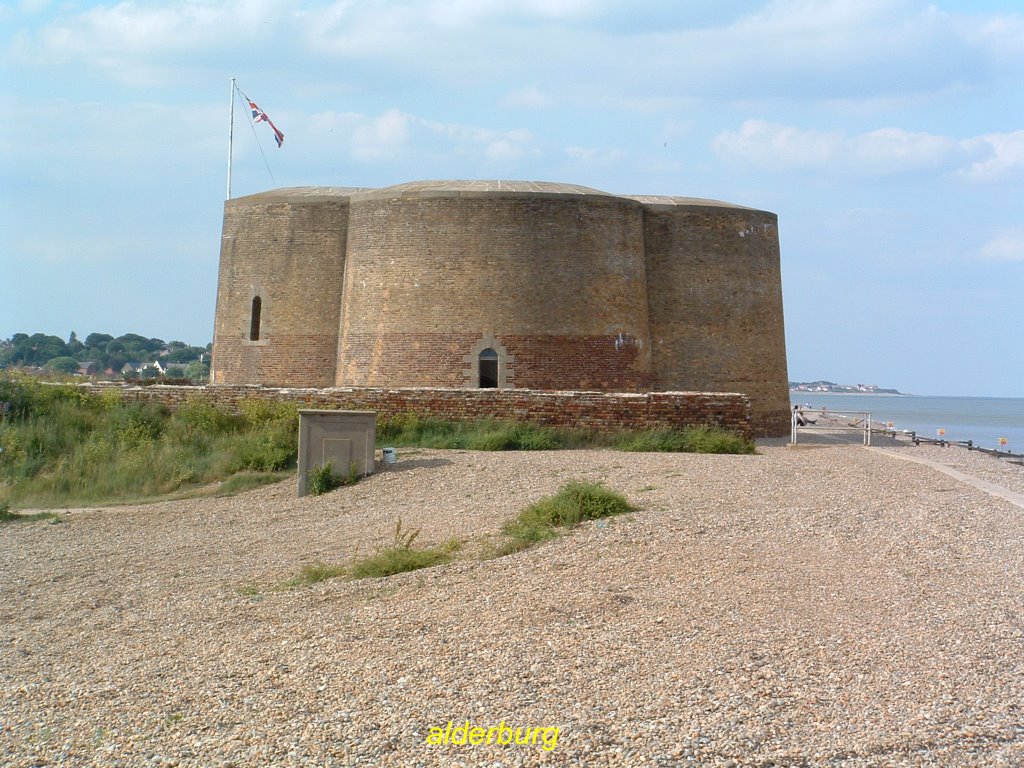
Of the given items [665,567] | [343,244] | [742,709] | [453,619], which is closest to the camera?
[742,709]

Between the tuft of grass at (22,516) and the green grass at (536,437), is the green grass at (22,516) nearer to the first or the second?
the tuft of grass at (22,516)

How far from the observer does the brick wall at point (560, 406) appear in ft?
60.0

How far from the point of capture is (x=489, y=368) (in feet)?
71.7

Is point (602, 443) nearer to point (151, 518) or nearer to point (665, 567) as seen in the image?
point (151, 518)

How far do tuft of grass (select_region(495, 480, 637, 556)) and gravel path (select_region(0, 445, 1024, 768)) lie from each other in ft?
1.12

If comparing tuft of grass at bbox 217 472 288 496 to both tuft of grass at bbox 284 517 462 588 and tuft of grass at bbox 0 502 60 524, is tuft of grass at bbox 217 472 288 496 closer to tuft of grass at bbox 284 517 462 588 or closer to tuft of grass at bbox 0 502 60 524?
tuft of grass at bbox 0 502 60 524

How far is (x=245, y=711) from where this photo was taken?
6.16 meters

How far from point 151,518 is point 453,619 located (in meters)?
7.47

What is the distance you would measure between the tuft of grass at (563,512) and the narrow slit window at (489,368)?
32.8 ft

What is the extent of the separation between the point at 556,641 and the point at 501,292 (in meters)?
15.1

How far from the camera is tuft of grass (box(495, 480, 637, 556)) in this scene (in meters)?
10.5

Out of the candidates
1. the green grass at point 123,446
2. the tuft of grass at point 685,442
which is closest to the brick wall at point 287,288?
the green grass at point 123,446

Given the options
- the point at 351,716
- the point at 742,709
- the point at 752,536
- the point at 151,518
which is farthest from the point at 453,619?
Answer: the point at 151,518

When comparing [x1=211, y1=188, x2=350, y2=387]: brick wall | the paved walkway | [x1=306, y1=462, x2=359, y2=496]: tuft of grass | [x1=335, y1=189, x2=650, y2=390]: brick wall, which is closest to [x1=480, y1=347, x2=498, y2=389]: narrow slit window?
[x1=335, y1=189, x2=650, y2=390]: brick wall
